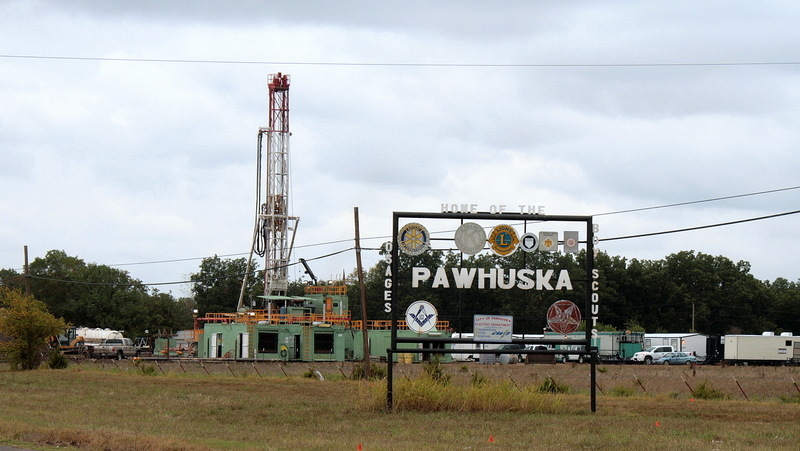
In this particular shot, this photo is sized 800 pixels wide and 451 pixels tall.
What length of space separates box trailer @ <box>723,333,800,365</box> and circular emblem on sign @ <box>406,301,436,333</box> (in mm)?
52853

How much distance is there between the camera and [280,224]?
75.0 meters

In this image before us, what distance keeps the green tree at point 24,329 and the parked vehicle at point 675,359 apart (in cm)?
4570

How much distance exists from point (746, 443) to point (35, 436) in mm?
14291

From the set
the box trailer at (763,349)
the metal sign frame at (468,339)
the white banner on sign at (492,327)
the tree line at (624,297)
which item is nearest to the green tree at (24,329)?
the metal sign frame at (468,339)

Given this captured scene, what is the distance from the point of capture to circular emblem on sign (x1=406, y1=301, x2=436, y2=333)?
24906 mm

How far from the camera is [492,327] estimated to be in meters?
24.9

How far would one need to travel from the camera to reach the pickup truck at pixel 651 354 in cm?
7262

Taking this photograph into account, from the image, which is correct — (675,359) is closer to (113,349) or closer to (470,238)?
(113,349)

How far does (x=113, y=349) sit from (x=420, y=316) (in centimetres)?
5543

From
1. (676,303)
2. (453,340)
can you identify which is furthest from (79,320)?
(453,340)

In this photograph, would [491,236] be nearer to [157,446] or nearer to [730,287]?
[157,446]

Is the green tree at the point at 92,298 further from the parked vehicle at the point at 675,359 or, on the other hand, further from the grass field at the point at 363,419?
the grass field at the point at 363,419

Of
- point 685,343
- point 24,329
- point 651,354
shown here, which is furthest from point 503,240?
point 685,343

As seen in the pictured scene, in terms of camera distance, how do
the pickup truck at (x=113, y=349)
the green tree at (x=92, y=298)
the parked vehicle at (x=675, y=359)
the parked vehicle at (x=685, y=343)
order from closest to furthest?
1. the parked vehicle at (x=675, y=359)
2. the pickup truck at (x=113, y=349)
3. the parked vehicle at (x=685, y=343)
4. the green tree at (x=92, y=298)
